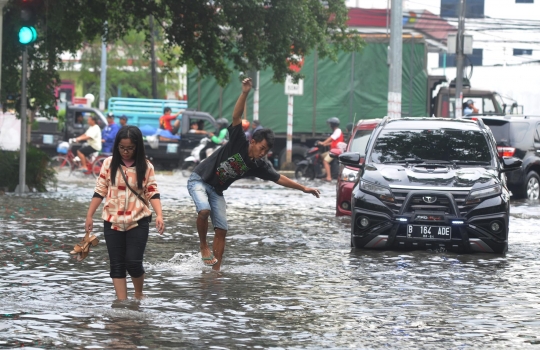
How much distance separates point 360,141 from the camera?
64.6 feet

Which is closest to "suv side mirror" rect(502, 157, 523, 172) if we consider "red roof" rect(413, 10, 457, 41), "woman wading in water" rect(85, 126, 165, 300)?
"woman wading in water" rect(85, 126, 165, 300)

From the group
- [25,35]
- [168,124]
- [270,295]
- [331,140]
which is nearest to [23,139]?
[25,35]

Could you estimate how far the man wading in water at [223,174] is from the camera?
37.7 ft

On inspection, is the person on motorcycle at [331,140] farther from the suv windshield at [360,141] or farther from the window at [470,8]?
the window at [470,8]

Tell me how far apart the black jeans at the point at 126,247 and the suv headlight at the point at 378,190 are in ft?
15.6

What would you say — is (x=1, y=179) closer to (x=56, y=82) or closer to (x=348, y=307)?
(x=56, y=82)

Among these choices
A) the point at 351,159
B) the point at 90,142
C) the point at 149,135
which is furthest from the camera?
the point at 149,135

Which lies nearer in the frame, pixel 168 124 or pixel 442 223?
pixel 442 223

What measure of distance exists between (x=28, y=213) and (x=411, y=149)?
6.76 meters

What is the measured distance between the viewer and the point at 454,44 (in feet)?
119

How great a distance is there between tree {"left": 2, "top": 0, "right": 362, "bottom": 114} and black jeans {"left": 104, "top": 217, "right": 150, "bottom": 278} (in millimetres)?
13337

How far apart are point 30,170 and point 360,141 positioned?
7.42 meters

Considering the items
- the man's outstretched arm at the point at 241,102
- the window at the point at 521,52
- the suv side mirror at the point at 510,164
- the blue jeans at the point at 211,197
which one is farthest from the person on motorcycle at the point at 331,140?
the window at the point at 521,52

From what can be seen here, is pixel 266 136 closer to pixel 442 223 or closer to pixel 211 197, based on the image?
pixel 211 197
